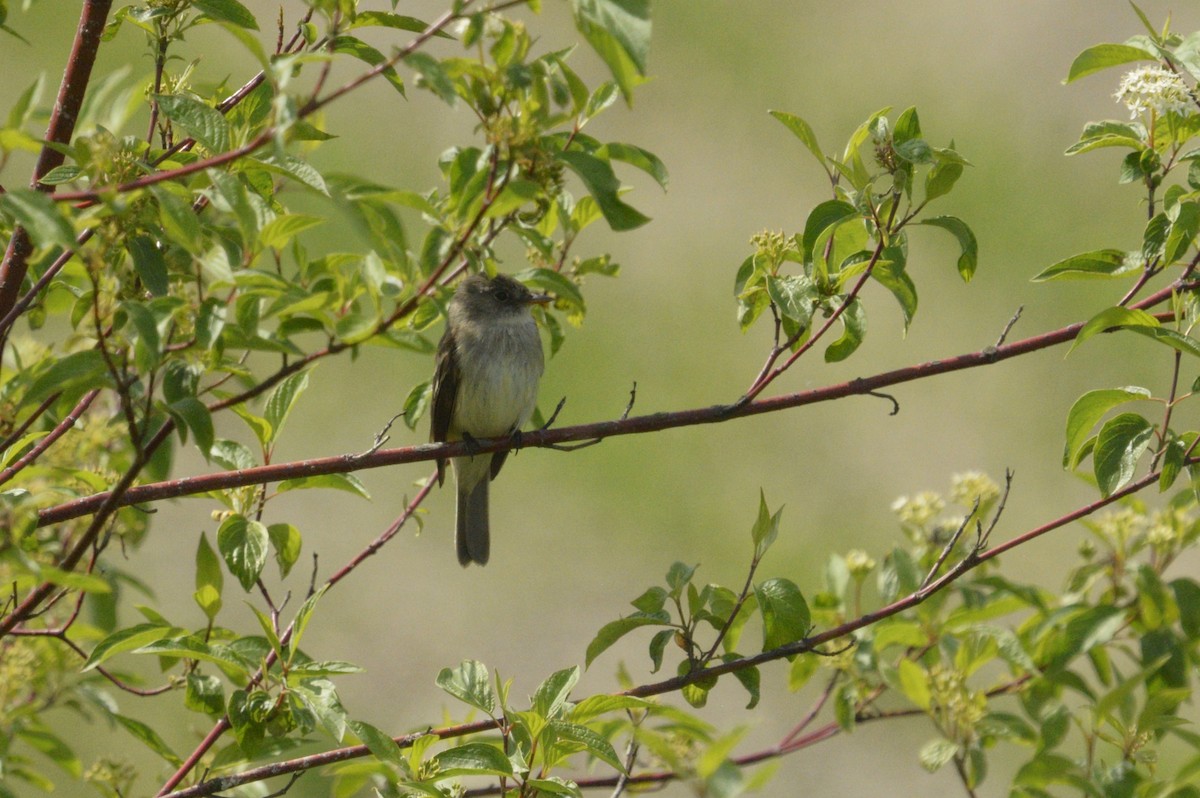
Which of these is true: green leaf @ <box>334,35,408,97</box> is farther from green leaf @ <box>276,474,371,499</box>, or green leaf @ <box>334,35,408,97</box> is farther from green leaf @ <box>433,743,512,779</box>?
green leaf @ <box>433,743,512,779</box>

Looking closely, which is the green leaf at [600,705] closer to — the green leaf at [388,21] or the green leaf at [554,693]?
the green leaf at [554,693]

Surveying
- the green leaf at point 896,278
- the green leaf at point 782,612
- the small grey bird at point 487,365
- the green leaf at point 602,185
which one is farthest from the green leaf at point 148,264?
the small grey bird at point 487,365

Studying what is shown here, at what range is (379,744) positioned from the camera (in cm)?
264

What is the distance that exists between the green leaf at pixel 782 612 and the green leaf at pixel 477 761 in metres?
0.75

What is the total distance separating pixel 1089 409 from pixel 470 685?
1.62 m

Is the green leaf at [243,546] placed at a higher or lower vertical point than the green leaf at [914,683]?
higher

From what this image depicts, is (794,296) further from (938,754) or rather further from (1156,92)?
(938,754)

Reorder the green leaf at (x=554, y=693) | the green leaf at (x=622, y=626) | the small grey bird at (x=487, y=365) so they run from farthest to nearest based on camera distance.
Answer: the small grey bird at (x=487, y=365), the green leaf at (x=622, y=626), the green leaf at (x=554, y=693)

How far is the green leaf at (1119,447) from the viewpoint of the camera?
3092 millimetres

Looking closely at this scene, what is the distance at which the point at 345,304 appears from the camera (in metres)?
2.61

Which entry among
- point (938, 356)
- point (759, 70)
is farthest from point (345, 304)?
point (759, 70)

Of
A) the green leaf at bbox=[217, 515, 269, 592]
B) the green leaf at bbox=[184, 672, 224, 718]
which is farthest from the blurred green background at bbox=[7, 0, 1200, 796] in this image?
the green leaf at bbox=[217, 515, 269, 592]

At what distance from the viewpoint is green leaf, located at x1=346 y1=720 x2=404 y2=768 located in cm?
261

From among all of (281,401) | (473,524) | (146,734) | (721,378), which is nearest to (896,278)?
(281,401)
